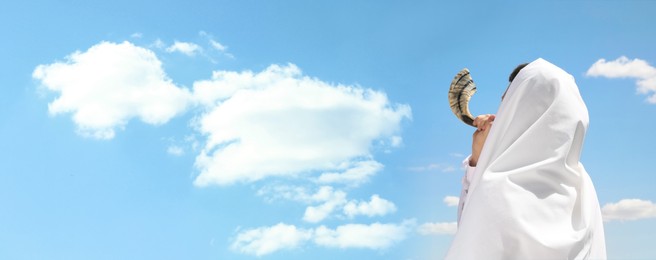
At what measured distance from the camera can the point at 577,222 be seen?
3.16 meters

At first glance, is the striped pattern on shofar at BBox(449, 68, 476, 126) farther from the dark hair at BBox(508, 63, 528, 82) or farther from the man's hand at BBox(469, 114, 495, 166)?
the dark hair at BBox(508, 63, 528, 82)

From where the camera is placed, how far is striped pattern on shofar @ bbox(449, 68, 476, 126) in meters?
4.00

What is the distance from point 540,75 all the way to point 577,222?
689 mm

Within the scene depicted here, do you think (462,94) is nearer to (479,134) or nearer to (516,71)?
(479,134)

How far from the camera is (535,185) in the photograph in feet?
10.2

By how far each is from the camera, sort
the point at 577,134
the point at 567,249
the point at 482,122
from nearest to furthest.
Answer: the point at 567,249 → the point at 577,134 → the point at 482,122

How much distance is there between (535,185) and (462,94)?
1040 mm

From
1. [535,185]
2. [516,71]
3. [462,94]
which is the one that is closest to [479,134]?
[462,94]

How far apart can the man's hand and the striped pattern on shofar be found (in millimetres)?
99

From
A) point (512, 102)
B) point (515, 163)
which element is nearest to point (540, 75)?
point (512, 102)

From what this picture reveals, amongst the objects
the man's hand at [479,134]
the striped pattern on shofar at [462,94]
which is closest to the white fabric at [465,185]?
the man's hand at [479,134]

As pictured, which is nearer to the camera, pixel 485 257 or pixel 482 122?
pixel 485 257

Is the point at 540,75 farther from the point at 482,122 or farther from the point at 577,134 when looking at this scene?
the point at 482,122

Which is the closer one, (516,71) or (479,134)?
(516,71)
